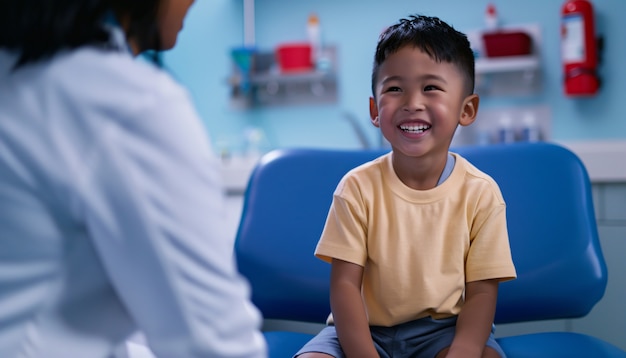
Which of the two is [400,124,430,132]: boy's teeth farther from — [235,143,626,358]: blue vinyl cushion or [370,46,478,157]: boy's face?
[235,143,626,358]: blue vinyl cushion

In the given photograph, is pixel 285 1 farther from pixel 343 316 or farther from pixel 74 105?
pixel 74 105

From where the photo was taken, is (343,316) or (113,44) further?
(343,316)

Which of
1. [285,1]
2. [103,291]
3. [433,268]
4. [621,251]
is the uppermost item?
[285,1]

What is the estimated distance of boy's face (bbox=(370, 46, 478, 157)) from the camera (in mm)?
1010

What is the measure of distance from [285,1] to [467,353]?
7.11ft

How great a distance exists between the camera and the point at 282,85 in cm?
281

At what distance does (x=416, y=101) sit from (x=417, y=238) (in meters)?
0.22

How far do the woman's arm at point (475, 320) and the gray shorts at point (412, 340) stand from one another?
33 mm

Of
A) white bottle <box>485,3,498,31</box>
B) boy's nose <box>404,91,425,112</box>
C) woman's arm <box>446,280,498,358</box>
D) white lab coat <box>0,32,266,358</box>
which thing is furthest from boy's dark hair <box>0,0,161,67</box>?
white bottle <box>485,3,498,31</box>

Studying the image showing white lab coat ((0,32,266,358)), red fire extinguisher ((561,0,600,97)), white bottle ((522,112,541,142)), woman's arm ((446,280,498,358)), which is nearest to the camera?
white lab coat ((0,32,266,358))

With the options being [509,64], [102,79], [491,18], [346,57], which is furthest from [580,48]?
[102,79]

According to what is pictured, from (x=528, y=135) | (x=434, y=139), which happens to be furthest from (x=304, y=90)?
(x=434, y=139)

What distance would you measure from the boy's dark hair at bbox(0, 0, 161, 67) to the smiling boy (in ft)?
1.96

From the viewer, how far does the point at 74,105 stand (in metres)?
0.46
